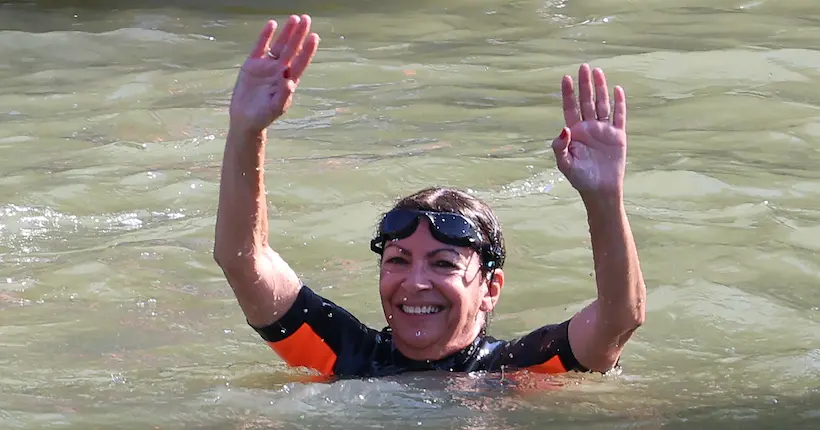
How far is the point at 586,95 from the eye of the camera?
165 inches

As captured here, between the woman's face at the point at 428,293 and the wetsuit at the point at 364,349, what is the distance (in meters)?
0.07

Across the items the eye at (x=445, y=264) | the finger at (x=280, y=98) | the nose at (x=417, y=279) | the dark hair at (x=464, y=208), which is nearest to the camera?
the finger at (x=280, y=98)

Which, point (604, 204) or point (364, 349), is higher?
point (604, 204)

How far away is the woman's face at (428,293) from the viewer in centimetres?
469

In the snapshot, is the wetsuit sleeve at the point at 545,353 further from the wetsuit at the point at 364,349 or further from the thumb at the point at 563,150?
the thumb at the point at 563,150

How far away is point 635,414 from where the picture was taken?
437cm

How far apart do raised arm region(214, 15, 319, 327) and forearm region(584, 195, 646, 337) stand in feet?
3.33

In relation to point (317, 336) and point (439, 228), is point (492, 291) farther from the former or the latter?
point (317, 336)

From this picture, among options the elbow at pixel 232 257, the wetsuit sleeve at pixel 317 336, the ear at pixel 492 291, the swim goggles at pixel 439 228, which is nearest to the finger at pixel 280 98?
the elbow at pixel 232 257

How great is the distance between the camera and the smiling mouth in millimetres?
4707

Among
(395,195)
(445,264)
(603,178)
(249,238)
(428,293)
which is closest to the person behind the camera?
(603,178)

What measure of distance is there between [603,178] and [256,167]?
1117 millimetres

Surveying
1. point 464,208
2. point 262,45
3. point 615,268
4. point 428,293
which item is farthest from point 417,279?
point 262,45

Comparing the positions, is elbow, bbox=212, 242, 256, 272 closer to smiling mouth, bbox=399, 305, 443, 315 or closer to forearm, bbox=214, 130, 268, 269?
forearm, bbox=214, 130, 268, 269
